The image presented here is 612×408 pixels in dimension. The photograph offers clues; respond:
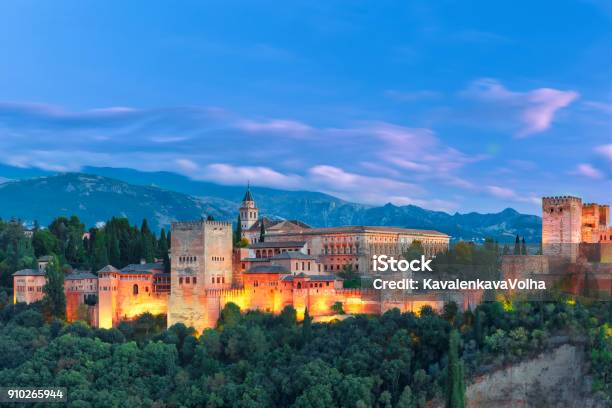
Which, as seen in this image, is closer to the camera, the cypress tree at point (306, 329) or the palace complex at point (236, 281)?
the cypress tree at point (306, 329)

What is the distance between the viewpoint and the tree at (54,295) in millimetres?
44531

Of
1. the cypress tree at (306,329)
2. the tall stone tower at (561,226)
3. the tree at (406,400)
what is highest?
the tall stone tower at (561,226)

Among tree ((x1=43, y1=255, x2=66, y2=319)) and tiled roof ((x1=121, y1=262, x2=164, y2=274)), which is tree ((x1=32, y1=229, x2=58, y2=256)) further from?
tree ((x1=43, y1=255, x2=66, y2=319))

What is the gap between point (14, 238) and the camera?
56062 mm

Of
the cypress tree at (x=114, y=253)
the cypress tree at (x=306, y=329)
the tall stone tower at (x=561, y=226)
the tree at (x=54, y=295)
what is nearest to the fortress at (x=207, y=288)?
the tree at (x=54, y=295)

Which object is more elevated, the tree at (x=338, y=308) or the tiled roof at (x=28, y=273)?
the tiled roof at (x=28, y=273)

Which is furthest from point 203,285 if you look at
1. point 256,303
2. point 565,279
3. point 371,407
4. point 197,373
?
point 565,279

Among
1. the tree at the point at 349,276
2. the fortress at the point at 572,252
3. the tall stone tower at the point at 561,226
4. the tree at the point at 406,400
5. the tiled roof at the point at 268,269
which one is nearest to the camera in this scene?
the tree at the point at 406,400

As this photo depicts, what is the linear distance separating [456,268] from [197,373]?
1674 cm

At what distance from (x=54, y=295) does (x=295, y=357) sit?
565 inches

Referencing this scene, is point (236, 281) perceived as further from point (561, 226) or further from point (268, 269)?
point (561, 226)

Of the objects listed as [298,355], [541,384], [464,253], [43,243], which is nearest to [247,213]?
[43,243]

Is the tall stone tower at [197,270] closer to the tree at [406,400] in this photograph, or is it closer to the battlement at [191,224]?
the battlement at [191,224]

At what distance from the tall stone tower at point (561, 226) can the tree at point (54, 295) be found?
961 inches
